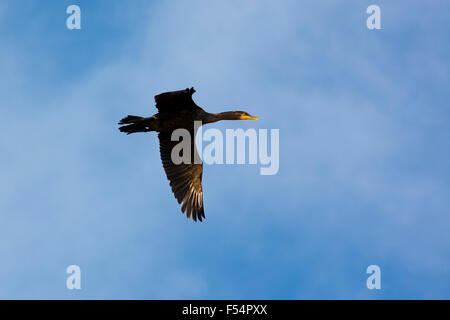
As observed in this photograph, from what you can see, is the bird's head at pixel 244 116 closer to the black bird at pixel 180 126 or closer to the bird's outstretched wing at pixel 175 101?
the black bird at pixel 180 126

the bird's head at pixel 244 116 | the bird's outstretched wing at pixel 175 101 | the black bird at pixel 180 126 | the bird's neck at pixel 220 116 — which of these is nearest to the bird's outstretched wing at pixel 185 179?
the black bird at pixel 180 126

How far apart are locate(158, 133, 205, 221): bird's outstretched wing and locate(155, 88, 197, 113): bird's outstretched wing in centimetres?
81

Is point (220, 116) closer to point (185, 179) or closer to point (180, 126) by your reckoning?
point (180, 126)

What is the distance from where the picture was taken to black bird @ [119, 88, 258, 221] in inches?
468

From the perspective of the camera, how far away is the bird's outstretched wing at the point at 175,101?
37.6 ft

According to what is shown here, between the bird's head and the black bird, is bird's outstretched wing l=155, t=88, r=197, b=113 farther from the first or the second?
the bird's head

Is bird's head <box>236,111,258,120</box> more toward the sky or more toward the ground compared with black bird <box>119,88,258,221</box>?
more toward the sky

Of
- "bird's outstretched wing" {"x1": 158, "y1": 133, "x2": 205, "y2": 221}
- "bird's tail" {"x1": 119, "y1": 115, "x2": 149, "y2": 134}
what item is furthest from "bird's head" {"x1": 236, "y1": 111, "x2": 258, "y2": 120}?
"bird's tail" {"x1": 119, "y1": 115, "x2": 149, "y2": 134}
